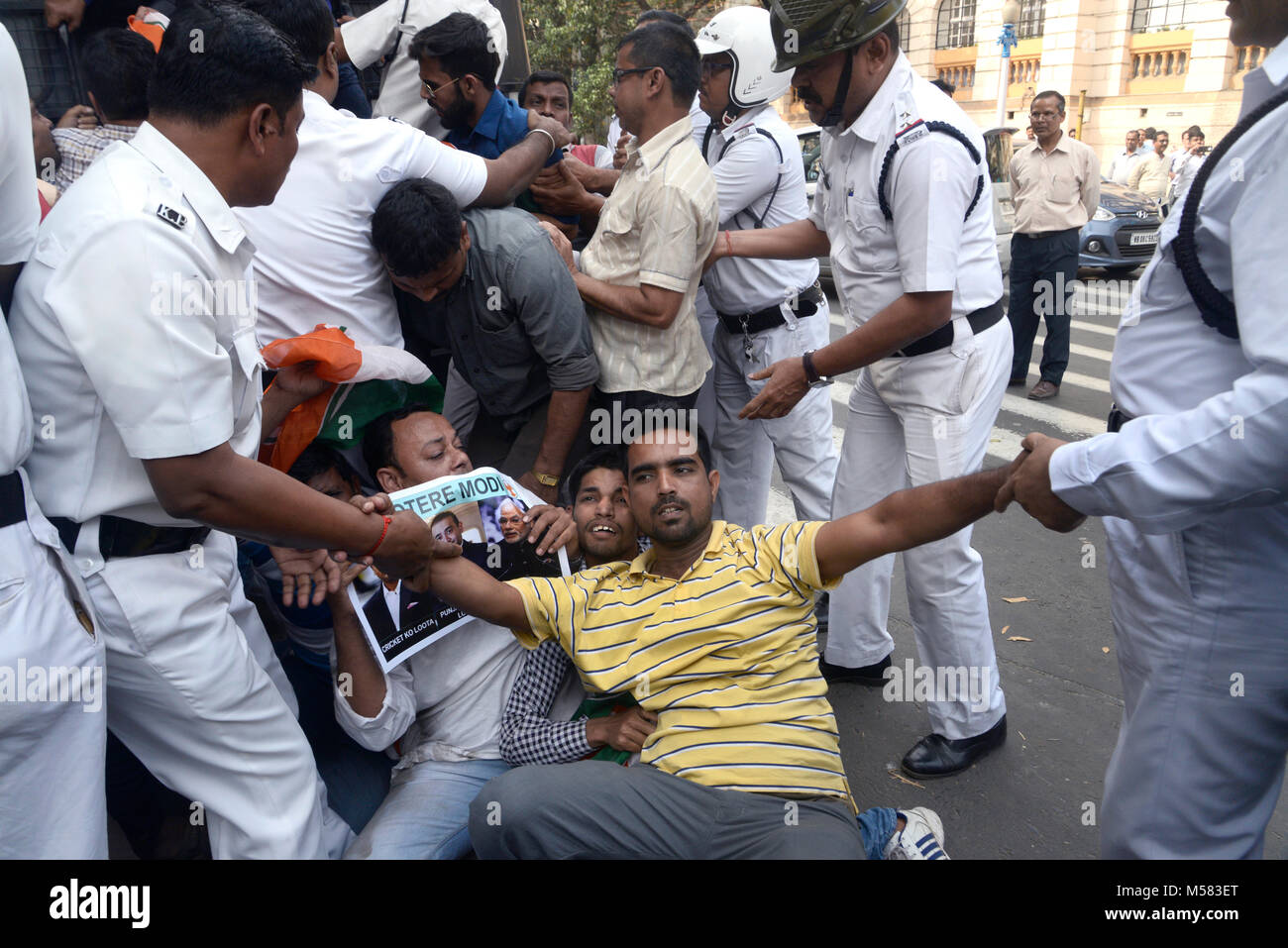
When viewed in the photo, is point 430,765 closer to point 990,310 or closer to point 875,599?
point 875,599

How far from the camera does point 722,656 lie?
2248 mm

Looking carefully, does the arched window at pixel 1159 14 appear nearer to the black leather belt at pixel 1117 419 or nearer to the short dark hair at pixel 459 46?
the short dark hair at pixel 459 46

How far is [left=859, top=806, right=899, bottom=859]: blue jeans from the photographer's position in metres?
2.25

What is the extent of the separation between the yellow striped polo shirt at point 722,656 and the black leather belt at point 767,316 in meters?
1.58

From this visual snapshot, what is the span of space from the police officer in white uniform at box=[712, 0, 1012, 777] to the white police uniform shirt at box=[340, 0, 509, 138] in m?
1.06

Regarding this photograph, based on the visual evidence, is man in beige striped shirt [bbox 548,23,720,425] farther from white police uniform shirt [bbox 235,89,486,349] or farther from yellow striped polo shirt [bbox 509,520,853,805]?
yellow striped polo shirt [bbox 509,520,853,805]

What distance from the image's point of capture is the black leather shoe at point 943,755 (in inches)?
117

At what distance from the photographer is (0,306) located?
170 centimetres

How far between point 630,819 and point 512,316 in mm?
1520

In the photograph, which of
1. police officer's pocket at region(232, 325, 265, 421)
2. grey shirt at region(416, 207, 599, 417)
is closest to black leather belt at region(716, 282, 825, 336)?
grey shirt at region(416, 207, 599, 417)

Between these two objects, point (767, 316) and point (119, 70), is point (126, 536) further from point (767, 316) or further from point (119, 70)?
point (767, 316)

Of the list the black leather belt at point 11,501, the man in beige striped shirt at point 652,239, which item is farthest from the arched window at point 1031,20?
the black leather belt at point 11,501

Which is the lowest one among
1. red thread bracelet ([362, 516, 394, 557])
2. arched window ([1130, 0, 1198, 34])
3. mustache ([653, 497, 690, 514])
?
mustache ([653, 497, 690, 514])

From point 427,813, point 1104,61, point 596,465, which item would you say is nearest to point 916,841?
point 427,813
